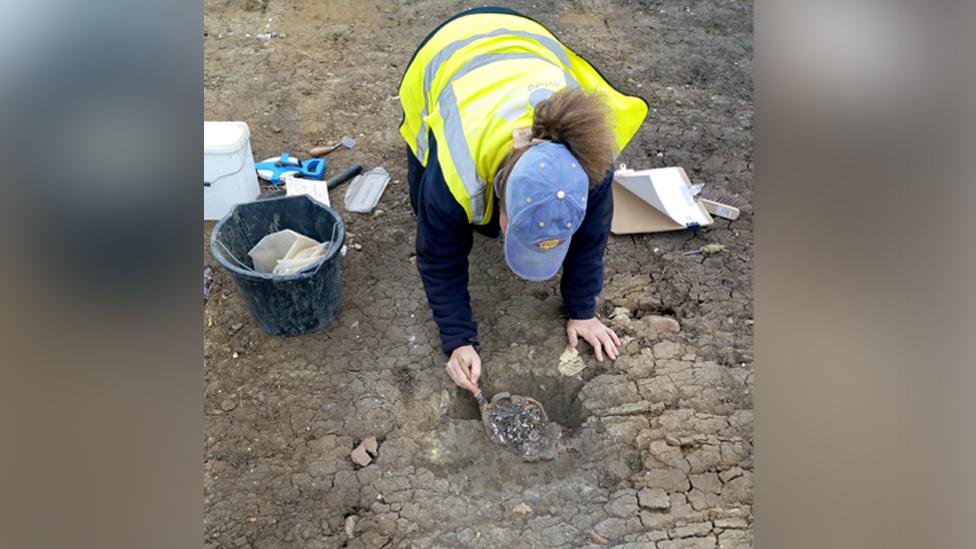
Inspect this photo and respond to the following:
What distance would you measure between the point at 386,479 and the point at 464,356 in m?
0.55

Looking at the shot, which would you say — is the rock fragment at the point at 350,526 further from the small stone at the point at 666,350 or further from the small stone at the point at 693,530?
the small stone at the point at 666,350

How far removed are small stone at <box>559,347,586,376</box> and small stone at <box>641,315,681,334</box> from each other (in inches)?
14.9

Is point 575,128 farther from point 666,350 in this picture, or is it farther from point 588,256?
point 666,350

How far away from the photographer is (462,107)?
2.08 m

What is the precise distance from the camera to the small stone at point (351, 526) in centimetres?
232

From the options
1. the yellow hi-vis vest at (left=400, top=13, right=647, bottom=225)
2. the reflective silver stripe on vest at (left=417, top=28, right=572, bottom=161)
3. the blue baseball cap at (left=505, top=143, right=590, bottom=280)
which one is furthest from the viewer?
the reflective silver stripe on vest at (left=417, top=28, right=572, bottom=161)

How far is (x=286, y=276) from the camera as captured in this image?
8.24 ft

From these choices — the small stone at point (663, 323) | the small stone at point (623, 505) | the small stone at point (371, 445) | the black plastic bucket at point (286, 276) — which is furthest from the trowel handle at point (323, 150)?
the small stone at point (623, 505)

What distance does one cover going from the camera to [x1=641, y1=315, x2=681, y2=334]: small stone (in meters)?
2.92

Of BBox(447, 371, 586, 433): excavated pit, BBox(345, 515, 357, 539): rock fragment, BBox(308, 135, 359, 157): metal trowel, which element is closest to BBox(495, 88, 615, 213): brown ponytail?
BBox(447, 371, 586, 433): excavated pit

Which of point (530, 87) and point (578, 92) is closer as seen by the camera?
point (578, 92)

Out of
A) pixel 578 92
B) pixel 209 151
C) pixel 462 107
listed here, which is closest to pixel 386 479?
pixel 462 107

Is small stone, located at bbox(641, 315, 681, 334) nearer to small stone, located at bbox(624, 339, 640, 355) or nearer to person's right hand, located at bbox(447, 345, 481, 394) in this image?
small stone, located at bbox(624, 339, 640, 355)
